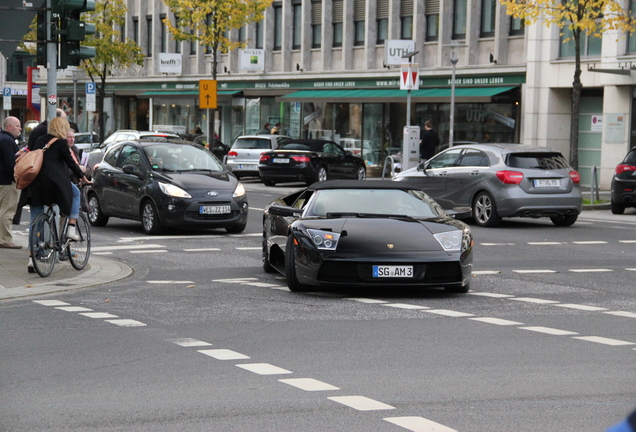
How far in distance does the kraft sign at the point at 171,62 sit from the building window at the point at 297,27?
668cm

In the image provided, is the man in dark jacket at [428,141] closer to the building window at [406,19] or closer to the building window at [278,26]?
the building window at [406,19]

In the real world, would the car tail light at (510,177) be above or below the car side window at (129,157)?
below

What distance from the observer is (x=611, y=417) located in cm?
612

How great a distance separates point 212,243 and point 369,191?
5548 mm

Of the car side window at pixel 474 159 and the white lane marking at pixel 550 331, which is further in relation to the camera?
the car side window at pixel 474 159

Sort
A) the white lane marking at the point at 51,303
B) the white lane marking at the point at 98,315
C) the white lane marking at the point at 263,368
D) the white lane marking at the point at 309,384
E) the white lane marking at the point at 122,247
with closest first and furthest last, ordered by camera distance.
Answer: the white lane marking at the point at 309,384, the white lane marking at the point at 263,368, the white lane marking at the point at 98,315, the white lane marking at the point at 51,303, the white lane marking at the point at 122,247

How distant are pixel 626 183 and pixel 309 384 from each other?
60.2ft

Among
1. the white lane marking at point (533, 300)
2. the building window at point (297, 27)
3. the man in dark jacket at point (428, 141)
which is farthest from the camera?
the building window at point (297, 27)

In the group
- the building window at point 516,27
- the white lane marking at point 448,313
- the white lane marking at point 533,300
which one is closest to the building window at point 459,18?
the building window at point 516,27

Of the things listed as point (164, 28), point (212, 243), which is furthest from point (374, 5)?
point (212, 243)

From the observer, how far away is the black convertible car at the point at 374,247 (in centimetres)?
1106

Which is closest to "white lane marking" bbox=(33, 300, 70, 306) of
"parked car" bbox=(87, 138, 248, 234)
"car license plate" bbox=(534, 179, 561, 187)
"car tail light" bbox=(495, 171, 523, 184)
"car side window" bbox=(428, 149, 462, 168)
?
"parked car" bbox=(87, 138, 248, 234)

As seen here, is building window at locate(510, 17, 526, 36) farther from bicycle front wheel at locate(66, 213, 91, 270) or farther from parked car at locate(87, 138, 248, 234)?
bicycle front wheel at locate(66, 213, 91, 270)

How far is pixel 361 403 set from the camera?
6.32 m
